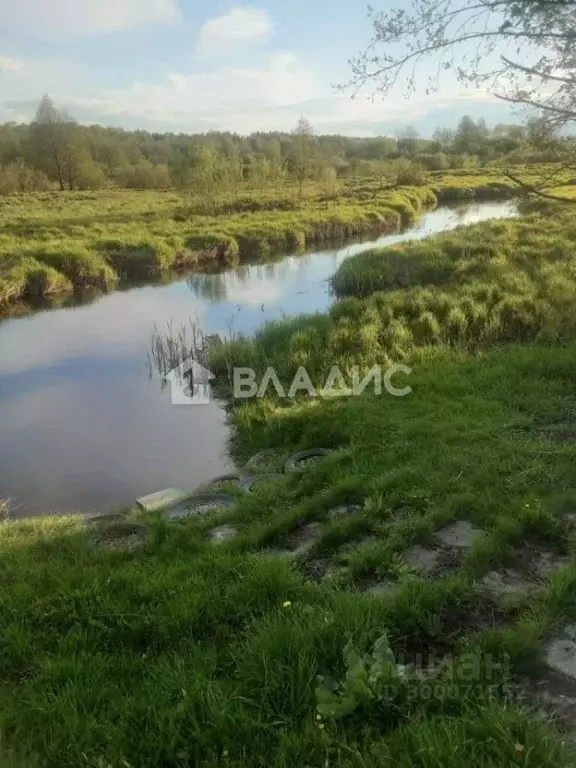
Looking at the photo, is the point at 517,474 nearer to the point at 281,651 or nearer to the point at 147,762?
the point at 281,651

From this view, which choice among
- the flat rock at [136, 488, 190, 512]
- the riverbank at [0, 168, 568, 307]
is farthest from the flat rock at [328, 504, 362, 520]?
the riverbank at [0, 168, 568, 307]

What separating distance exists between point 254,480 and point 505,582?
3.10 meters

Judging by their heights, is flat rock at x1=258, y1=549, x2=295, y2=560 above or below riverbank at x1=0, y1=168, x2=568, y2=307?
below

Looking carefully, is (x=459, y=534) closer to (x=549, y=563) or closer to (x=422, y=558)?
(x=422, y=558)

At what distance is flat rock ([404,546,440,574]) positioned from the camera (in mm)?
3421

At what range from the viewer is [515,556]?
11.0ft

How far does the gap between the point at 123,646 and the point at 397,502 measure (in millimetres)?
2163

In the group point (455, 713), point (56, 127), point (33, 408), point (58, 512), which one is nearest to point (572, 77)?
point (455, 713)

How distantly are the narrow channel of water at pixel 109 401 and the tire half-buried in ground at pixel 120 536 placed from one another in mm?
1512

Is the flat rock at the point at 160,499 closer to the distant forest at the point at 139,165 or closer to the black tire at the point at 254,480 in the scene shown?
the black tire at the point at 254,480

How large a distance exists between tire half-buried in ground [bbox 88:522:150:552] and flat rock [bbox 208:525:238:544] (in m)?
0.53

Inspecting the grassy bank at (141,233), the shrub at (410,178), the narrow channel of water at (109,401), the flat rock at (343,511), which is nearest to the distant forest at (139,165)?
the shrub at (410,178)

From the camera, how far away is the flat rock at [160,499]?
5.82 metres

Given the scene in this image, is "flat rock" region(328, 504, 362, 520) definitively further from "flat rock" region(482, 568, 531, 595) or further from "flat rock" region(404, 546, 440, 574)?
"flat rock" region(482, 568, 531, 595)
